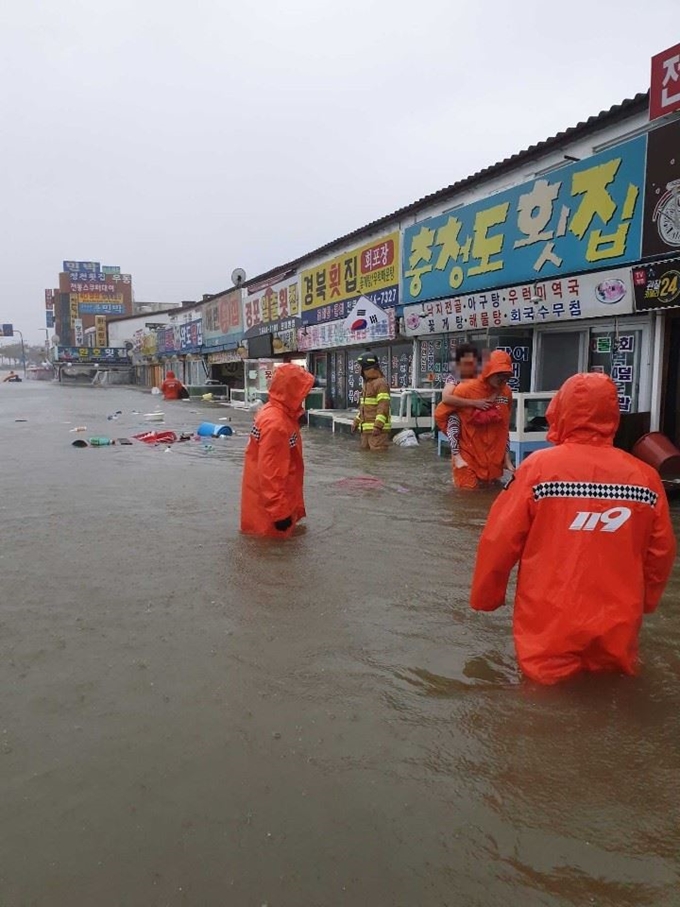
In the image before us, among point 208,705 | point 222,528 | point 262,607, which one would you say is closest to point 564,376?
point 222,528

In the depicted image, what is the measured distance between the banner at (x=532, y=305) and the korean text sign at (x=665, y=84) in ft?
6.51

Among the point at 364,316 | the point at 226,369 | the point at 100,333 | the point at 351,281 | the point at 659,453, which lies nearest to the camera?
the point at 659,453

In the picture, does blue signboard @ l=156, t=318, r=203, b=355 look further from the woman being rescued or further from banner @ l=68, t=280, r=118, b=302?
banner @ l=68, t=280, r=118, b=302

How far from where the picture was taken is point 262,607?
4.22 meters

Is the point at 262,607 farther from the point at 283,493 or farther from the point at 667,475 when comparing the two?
the point at 667,475

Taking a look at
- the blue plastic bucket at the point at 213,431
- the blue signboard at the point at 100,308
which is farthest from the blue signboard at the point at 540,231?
the blue signboard at the point at 100,308

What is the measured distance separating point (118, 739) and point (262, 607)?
1569 millimetres

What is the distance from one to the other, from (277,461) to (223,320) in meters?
25.2

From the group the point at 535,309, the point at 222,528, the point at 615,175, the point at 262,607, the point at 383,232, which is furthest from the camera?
the point at 383,232

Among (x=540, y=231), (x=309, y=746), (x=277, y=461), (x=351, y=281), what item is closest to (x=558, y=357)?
(x=540, y=231)

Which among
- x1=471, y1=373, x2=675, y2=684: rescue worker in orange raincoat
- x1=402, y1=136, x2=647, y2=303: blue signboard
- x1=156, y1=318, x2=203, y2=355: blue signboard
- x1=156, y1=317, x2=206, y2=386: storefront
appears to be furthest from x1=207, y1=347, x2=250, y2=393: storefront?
x1=471, y1=373, x2=675, y2=684: rescue worker in orange raincoat

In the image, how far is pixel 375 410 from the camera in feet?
38.8

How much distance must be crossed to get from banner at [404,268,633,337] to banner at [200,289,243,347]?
14.5m

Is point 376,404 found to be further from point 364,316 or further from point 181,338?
point 181,338
